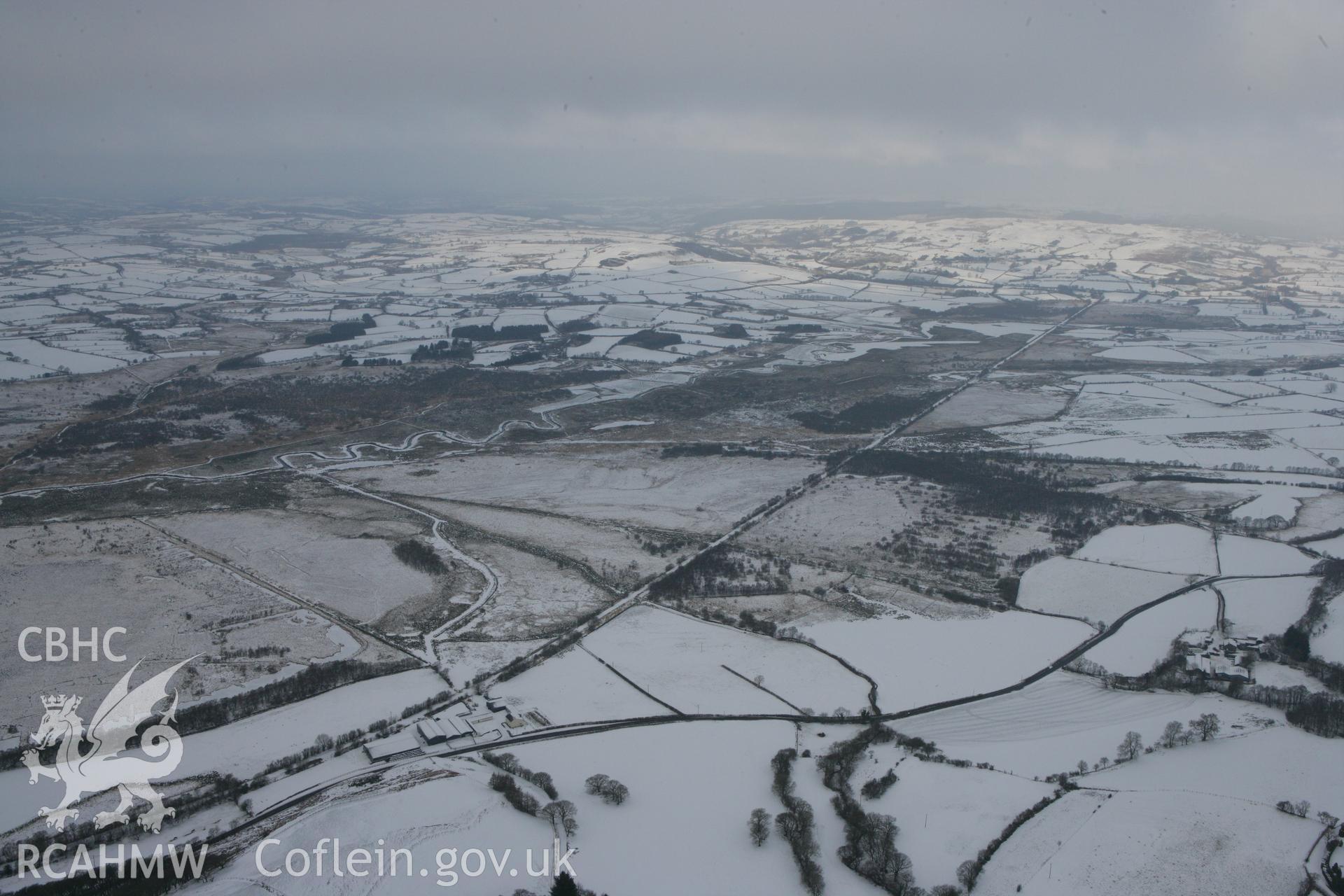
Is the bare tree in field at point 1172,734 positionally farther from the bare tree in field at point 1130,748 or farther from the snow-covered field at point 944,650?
the snow-covered field at point 944,650

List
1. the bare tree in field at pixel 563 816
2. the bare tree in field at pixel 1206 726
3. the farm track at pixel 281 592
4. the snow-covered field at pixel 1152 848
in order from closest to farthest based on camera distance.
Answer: the snow-covered field at pixel 1152 848 < the bare tree in field at pixel 563 816 < the bare tree in field at pixel 1206 726 < the farm track at pixel 281 592

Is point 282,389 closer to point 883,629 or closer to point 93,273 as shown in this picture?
point 883,629

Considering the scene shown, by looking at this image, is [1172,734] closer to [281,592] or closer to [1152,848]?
[1152,848]

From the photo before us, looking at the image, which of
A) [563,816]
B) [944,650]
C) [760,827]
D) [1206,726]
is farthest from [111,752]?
[1206,726]

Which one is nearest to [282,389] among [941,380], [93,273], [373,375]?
[373,375]

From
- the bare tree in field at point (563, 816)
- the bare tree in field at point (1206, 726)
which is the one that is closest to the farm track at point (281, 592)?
the bare tree in field at point (563, 816)

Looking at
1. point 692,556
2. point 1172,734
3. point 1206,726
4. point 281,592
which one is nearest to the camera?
point 1172,734
